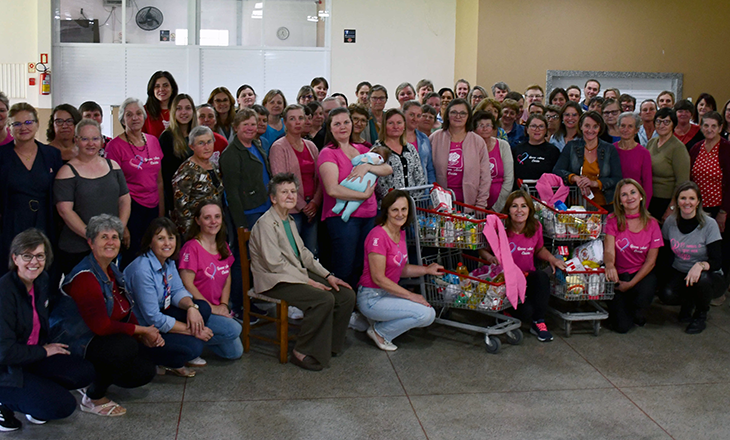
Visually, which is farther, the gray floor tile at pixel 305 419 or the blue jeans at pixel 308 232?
the blue jeans at pixel 308 232

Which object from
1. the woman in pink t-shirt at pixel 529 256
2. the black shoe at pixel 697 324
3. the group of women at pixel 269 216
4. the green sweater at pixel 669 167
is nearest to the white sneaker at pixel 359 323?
the group of women at pixel 269 216

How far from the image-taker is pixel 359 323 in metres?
4.82

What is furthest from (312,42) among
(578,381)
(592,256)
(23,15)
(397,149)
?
(578,381)

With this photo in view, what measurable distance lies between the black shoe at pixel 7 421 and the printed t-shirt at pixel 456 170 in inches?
134

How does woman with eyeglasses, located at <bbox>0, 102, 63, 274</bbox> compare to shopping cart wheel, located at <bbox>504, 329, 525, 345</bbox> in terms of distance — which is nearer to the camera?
woman with eyeglasses, located at <bbox>0, 102, 63, 274</bbox>

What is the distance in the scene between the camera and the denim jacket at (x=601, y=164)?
5320 mm

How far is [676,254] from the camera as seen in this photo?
5.09 m

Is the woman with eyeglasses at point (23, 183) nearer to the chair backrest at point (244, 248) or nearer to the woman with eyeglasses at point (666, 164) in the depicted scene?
the chair backrest at point (244, 248)

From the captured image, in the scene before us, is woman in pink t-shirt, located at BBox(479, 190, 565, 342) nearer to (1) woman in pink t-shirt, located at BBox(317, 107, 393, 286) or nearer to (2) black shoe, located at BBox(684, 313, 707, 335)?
(1) woman in pink t-shirt, located at BBox(317, 107, 393, 286)

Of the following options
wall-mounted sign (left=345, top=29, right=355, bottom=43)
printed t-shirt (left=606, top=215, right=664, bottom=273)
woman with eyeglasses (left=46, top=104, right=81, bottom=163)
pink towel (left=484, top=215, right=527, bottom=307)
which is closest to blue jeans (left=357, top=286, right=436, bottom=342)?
pink towel (left=484, top=215, right=527, bottom=307)

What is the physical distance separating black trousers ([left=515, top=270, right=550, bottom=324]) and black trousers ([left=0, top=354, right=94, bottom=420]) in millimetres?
2889

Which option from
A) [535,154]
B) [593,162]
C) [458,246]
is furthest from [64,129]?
[593,162]

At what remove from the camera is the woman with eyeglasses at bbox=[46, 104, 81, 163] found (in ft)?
14.6

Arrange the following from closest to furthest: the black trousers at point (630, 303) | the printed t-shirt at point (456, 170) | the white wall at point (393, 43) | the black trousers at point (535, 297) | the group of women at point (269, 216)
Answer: the group of women at point (269, 216) → the black trousers at point (535, 297) → the black trousers at point (630, 303) → the printed t-shirt at point (456, 170) → the white wall at point (393, 43)
